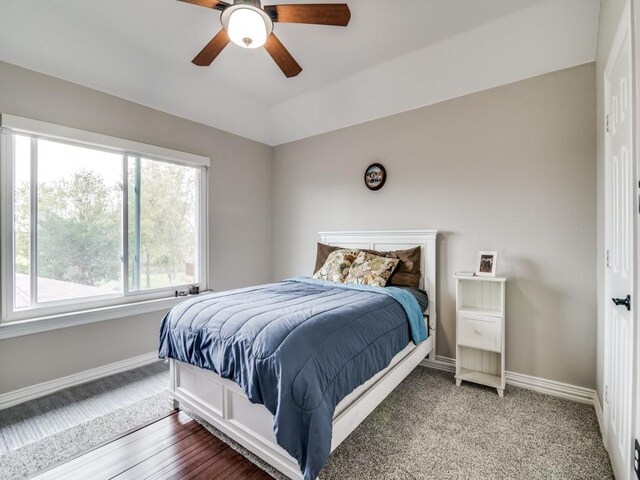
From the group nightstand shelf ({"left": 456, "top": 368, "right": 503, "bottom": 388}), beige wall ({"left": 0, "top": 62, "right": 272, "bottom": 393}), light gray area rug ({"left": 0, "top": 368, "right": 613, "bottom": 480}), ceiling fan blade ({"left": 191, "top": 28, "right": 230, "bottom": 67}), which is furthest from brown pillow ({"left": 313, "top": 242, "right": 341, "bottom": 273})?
ceiling fan blade ({"left": 191, "top": 28, "right": 230, "bottom": 67})

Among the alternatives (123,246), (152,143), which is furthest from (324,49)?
(123,246)

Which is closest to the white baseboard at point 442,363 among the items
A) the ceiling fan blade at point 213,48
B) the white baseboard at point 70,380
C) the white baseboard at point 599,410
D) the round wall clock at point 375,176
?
the white baseboard at point 599,410

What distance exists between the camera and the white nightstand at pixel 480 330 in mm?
2445

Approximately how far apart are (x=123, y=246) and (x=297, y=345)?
2445mm

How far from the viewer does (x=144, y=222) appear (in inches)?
125

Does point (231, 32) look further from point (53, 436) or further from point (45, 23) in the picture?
point (53, 436)

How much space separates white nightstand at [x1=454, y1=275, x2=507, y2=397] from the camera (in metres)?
2.45

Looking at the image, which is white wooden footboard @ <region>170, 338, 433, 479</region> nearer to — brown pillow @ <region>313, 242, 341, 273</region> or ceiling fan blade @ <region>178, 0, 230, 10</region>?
brown pillow @ <region>313, 242, 341, 273</region>

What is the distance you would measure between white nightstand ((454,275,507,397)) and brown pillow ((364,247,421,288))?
1.29 feet

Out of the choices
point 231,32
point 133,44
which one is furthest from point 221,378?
point 133,44

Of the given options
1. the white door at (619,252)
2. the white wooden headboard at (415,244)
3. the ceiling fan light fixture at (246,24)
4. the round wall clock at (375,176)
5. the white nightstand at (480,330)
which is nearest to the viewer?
the white door at (619,252)

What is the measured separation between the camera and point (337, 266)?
3.12 meters

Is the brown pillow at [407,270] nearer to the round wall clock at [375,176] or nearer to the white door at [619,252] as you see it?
the round wall clock at [375,176]

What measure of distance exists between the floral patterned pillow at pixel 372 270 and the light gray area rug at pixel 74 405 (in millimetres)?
1937
